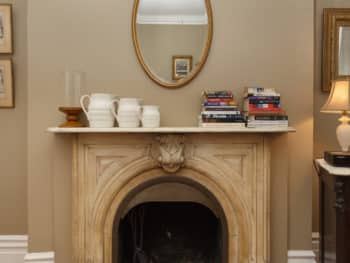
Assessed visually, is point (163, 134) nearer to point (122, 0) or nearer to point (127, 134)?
point (127, 134)

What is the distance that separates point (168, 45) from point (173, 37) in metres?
0.06

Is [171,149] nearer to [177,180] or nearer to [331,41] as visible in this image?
[177,180]

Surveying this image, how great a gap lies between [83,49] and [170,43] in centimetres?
57

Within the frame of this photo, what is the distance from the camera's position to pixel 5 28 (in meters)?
2.56

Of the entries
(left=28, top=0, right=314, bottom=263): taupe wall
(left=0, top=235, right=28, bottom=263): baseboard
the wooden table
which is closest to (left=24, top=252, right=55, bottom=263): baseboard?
(left=28, top=0, right=314, bottom=263): taupe wall

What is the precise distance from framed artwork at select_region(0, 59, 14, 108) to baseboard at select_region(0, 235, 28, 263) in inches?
40.8

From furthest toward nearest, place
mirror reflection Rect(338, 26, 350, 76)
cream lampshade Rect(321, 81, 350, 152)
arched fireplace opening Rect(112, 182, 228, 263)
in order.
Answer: mirror reflection Rect(338, 26, 350, 76)
arched fireplace opening Rect(112, 182, 228, 263)
cream lampshade Rect(321, 81, 350, 152)

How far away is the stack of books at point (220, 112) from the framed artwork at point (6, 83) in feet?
4.97

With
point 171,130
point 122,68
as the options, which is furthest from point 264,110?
point 122,68

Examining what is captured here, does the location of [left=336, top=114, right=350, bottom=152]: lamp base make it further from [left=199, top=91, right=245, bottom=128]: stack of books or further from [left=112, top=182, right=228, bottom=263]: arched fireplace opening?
A: [left=112, top=182, right=228, bottom=263]: arched fireplace opening

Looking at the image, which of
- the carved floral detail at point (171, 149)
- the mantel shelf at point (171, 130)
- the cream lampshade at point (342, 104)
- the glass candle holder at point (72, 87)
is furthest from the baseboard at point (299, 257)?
the glass candle holder at point (72, 87)

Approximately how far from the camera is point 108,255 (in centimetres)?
217

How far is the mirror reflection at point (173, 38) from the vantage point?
2227 millimetres

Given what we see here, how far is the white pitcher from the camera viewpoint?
2029 millimetres
